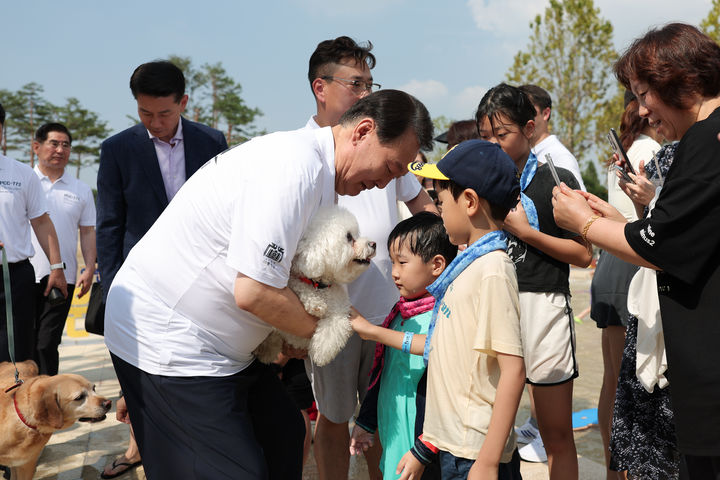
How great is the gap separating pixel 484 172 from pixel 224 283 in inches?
39.2

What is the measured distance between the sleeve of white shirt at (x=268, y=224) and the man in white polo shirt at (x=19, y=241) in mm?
2765

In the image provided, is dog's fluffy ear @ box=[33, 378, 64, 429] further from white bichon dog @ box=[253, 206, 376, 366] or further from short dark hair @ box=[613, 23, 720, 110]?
short dark hair @ box=[613, 23, 720, 110]

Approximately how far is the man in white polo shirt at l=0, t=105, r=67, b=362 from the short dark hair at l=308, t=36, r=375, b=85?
2077mm

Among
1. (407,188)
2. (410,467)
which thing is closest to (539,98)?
(407,188)

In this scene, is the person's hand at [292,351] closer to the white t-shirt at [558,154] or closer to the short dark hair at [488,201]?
the short dark hair at [488,201]

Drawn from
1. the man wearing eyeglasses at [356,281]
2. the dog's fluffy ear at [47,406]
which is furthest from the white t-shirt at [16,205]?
the man wearing eyeglasses at [356,281]

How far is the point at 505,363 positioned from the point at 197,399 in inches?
42.0

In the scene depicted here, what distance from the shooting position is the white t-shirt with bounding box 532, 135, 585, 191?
345cm

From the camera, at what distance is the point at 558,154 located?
3.60m

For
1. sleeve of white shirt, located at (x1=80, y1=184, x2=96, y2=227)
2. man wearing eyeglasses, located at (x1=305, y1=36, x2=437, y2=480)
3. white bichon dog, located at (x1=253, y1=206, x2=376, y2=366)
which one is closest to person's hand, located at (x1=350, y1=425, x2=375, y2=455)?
man wearing eyeglasses, located at (x1=305, y1=36, x2=437, y2=480)

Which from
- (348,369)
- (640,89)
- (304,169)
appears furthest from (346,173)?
(348,369)

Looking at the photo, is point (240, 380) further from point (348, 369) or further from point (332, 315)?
point (348, 369)

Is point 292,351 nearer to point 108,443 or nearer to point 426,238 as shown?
point 426,238

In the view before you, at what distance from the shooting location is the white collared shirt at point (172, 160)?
3.69m
